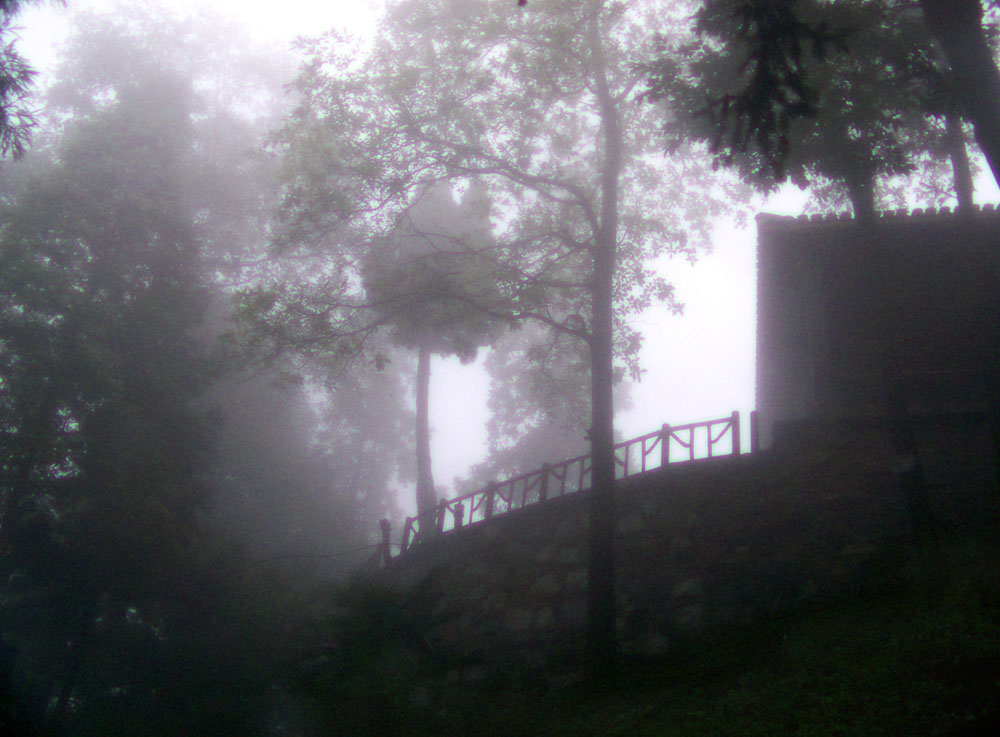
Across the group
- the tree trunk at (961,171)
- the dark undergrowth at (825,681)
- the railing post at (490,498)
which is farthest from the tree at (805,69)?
the railing post at (490,498)

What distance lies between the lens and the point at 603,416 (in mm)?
11961

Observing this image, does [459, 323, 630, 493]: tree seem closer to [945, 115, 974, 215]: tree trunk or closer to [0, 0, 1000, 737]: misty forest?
[0, 0, 1000, 737]: misty forest

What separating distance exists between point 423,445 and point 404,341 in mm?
8754

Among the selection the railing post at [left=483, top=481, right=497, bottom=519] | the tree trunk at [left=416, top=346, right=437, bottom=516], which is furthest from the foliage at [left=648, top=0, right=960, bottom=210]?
the tree trunk at [left=416, top=346, right=437, bottom=516]

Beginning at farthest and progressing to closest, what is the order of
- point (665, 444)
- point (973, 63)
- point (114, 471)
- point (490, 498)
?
1. point (490, 498)
2. point (114, 471)
3. point (665, 444)
4. point (973, 63)

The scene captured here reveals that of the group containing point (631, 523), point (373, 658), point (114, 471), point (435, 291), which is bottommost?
point (373, 658)

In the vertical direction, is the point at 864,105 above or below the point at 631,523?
above

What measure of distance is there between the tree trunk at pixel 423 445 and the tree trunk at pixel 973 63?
16.9 m

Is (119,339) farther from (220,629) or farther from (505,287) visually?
(505,287)

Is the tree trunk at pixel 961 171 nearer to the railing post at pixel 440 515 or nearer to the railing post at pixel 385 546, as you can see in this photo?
the railing post at pixel 440 515

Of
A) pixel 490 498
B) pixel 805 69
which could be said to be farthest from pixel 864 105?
pixel 490 498

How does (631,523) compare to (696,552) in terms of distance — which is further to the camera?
(631,523)

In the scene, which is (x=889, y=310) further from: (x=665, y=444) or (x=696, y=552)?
(x=696, y=552)

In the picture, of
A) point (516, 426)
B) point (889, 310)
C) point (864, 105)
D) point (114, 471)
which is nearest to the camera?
point (864, 105)
